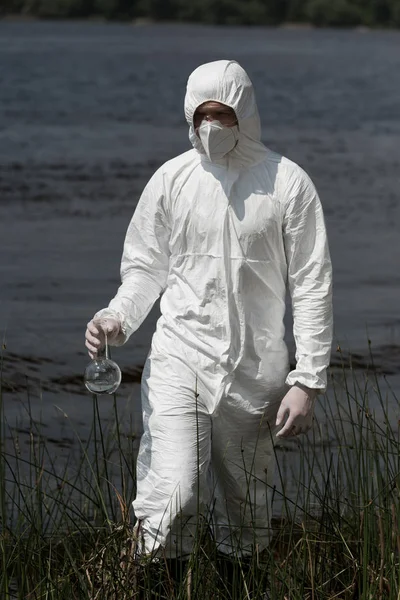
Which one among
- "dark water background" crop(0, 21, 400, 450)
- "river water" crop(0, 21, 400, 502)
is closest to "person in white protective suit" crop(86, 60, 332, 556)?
"river water" crop(0, 21, 400, 502)

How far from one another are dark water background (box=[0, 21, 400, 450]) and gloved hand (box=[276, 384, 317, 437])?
94.5 inches

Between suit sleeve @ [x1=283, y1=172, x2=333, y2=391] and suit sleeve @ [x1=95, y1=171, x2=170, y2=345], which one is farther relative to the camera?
suit sleeve @ [x1=95, y1=171, x2=170, y2=345]

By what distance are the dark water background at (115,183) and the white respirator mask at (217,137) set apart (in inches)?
95.8

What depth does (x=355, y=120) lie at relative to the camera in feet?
104

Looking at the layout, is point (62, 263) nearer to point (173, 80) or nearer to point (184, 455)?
point (184, 455)

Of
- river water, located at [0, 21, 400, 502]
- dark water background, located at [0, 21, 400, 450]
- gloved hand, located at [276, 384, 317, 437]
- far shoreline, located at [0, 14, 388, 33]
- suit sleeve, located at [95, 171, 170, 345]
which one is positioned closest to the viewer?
gloved hand, located at [276, 384, 317, 437]

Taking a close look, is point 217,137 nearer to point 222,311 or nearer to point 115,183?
point 222,311

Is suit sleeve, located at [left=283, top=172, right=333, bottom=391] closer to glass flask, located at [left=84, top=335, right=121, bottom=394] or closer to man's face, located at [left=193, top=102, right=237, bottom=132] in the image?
man's face, located at [left=193, top=102, right=237, bottom=132]

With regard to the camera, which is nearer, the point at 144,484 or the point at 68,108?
the point at 144,484

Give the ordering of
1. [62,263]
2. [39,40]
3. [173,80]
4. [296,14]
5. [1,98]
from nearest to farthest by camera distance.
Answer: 1. [62,263]
2. [1,98]
3. [173,80]
4. [39,40]
5. [296,14]

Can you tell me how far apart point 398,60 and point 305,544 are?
52.4 meters

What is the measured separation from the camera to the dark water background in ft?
36.5

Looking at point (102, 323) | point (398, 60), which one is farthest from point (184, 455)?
point (398, 60)

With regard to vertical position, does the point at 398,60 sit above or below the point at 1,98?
below
